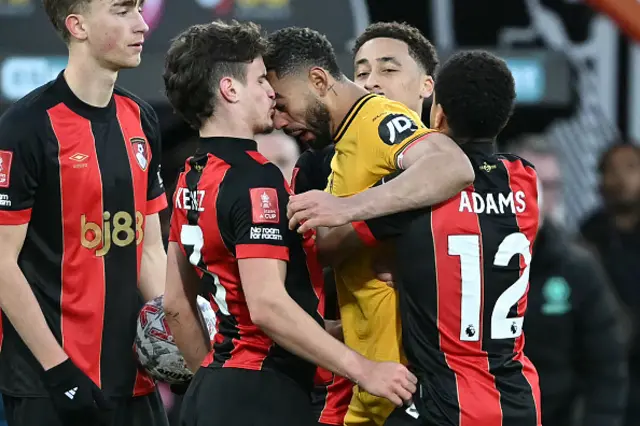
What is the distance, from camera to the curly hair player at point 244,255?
4184 mm

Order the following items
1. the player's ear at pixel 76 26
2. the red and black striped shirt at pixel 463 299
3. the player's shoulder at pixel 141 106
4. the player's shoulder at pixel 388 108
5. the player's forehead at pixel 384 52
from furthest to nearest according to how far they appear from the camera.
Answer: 1. the player's forehead at pixel 384 52
2. the player's shoulder at pixel 141 106
3. the player's ear at pixel 76 26
4. the player's shoulder at pixel 388 108
5. the red and black striped shirt at pixel 463 299

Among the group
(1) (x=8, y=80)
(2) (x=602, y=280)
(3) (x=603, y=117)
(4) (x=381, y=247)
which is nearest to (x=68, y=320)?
(4) (x=381, y=247)

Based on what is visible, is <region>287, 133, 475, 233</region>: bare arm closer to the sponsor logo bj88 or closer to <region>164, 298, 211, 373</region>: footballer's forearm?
<region>164, 298, 211, 373</region>: footballer's forearm

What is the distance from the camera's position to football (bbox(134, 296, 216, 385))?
481 cm

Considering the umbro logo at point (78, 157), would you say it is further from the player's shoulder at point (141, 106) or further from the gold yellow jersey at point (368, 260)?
the gold yellow jersey at point (368, 260)

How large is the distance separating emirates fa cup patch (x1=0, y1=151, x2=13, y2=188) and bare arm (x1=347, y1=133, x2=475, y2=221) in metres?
1.21

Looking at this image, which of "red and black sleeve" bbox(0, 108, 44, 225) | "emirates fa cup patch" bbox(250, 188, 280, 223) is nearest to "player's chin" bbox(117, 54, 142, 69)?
"red and black sleeve" bbox(0, 108, 44, 225)

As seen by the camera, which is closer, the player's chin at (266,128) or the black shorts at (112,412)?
the player's chin at (266,128)

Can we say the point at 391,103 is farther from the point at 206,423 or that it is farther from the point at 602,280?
the point at 602,280

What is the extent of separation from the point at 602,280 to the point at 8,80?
396 cm

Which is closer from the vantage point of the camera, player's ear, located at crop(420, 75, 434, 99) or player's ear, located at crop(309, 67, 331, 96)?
player's ear, located at crop(309, 67, 331, 96)

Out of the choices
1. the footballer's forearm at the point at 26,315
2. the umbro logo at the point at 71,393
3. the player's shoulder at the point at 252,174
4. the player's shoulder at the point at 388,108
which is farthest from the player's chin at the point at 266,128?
the umbro logo at the point at 71,393

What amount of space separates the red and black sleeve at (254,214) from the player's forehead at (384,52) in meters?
1.10

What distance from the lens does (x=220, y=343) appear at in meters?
4.47
